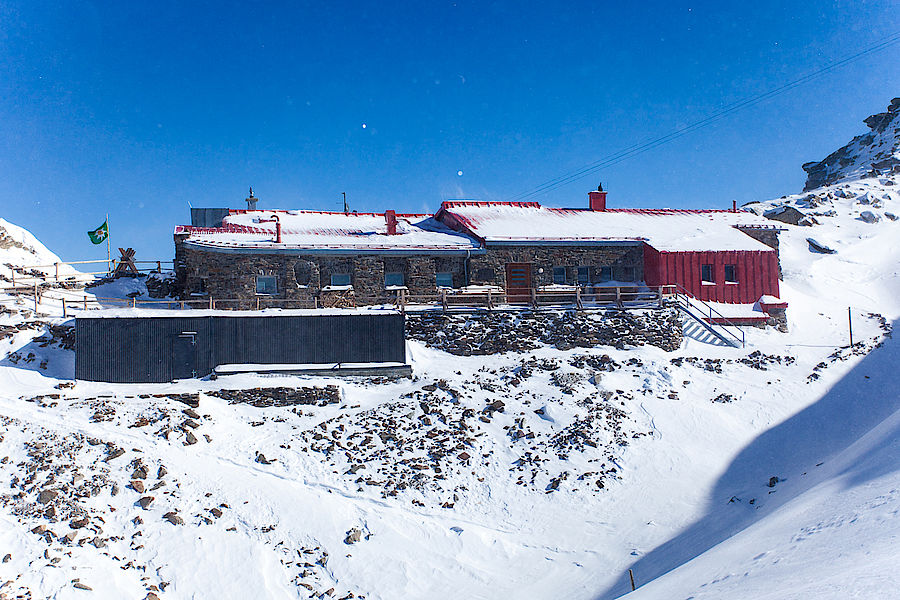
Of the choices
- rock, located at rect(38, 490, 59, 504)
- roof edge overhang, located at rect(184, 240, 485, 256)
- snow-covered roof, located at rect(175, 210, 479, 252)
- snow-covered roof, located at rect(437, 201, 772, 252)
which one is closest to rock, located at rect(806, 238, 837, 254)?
snow-covered roof, located at rect(437, 201, 772, 252)

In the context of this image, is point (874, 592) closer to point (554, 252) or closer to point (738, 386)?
point (738, 386)

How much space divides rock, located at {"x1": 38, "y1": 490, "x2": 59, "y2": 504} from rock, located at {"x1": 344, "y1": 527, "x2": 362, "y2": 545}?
21.5ft

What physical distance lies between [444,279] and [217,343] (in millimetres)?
10635

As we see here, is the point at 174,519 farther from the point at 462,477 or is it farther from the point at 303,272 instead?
the point at 303,272

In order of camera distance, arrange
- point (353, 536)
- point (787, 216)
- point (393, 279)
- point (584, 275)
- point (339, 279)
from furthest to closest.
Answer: point (787, 216) → point (584, 275) → point (393, 279) → point (339, 279) → point (353, 536)

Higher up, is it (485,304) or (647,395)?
(485,304)

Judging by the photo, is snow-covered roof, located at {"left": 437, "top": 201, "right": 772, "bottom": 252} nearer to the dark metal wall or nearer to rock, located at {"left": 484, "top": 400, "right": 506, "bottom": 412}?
the dark metal wall

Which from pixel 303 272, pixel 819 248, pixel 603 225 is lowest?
pixel 303 272

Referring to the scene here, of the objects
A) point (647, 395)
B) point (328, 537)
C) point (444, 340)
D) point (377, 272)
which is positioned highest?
point (377, 272)

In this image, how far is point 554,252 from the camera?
2723 centimetres

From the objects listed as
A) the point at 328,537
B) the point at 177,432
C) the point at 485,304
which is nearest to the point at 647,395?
the point at 485,304

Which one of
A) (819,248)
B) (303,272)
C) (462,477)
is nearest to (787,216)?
(819,248)

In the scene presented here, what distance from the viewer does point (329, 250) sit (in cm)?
2441

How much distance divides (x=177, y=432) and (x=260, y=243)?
36.3 ft
